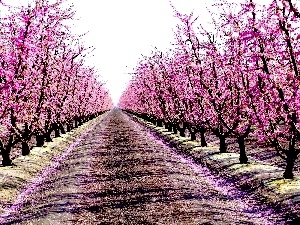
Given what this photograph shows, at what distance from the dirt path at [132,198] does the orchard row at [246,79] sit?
146 inches

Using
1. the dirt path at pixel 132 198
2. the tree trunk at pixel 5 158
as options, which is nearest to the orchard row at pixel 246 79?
the dirt path at pixel 132 198

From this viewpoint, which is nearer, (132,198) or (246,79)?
(132,198)

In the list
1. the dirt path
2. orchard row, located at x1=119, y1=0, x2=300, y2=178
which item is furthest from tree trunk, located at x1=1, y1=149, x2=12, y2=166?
orchard row, located at x1=119, y1=0, x2=300, y2=178

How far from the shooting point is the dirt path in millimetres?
14359

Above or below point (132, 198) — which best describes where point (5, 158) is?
above

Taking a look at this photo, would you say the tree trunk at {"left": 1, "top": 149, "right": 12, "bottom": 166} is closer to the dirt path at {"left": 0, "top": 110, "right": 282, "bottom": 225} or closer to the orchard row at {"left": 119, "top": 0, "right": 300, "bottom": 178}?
the dirt path at {"left": 0, "top": 110, "right": 282, "bottom": 225}

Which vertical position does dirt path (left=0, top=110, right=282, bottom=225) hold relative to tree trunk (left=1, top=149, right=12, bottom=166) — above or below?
below

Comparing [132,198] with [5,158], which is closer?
[132,198]

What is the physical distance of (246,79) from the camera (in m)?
24.1

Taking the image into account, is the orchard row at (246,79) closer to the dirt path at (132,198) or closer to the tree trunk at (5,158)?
the dirt path at (132,198)

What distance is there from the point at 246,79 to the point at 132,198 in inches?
409

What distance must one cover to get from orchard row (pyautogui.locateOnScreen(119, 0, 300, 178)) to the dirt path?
3712 millimetres

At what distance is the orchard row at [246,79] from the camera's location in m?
16.8

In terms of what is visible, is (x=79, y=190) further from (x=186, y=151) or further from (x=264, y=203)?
(x=186, y=151)
